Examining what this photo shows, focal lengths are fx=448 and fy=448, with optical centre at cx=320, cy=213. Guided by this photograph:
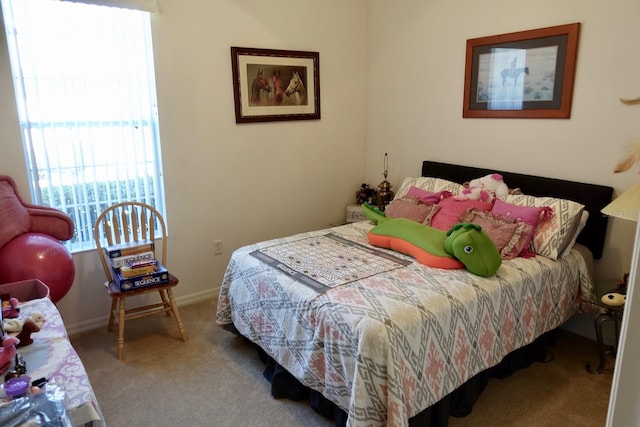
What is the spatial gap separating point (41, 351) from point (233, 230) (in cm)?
203

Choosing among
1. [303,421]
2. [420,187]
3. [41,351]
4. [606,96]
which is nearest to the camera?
[41,351]

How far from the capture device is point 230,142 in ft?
11.4

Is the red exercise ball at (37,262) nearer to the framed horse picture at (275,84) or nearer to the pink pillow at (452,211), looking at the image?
the framed horse picture at (275,84)

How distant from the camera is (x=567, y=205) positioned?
2.62 meters

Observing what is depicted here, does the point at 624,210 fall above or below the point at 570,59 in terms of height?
below

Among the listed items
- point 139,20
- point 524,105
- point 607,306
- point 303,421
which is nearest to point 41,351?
point 303,421

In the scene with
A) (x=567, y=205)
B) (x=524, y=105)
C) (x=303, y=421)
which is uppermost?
(x=524, y=105)

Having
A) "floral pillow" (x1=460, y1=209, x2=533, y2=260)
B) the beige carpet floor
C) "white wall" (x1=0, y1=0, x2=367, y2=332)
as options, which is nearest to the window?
"white wall" (x1=0, y1=0, x2=367, y2=332)

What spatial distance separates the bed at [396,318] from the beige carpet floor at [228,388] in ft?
0.34

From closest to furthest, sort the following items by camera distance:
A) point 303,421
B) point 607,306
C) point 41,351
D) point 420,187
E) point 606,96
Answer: point 41,351 < point 303,421 < point 607,306 < point 606,96 < point 420,187

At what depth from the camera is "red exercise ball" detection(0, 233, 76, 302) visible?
2217 mm

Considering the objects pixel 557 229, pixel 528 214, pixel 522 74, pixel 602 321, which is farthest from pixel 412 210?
pixel 602 321

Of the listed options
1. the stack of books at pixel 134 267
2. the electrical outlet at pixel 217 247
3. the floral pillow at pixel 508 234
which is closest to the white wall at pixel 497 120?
the floral pillow at pixel 508 234

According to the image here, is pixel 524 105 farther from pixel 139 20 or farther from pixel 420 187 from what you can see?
pixel 139 20
